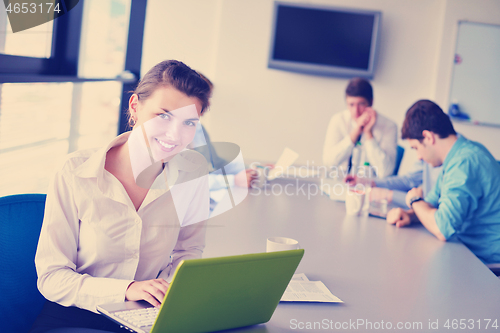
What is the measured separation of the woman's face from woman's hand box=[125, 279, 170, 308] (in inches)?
14.9

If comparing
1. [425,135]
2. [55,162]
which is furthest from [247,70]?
[425,135]

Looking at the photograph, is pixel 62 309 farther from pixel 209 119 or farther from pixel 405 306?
pixel 209 119

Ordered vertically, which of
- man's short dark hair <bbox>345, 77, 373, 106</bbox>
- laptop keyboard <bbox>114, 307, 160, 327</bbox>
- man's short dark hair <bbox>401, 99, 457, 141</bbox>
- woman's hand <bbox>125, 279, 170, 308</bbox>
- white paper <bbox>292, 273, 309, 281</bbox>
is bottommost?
white paper <bbox>292, 273, 309, 281</bbox>

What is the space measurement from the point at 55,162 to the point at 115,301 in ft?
6.45

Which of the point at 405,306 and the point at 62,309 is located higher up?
the point at 405,306

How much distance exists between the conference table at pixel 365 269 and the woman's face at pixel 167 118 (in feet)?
1.30

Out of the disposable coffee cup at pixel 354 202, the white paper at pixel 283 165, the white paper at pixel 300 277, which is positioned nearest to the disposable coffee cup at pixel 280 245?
the white paper at pixel 300 277

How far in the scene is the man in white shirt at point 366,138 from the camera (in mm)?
3053

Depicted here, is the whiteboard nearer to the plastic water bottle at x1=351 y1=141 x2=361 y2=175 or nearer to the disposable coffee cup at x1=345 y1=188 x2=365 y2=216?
the plastic water bottle at x1=351 y1=141 x2=361 y2=175

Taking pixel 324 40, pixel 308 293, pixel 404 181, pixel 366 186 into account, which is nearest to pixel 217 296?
pixel 308 293

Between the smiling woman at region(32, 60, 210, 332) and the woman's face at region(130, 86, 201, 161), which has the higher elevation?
the woman's face at region(130, 86, 201, 161)

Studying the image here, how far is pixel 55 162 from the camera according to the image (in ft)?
8.81

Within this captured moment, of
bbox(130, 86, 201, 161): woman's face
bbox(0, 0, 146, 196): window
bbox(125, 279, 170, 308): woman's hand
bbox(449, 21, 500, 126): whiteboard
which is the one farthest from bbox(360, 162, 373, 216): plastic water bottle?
bbox(449, 21, 500, 126): whiteboard

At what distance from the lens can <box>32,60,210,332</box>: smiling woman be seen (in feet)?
3.32
